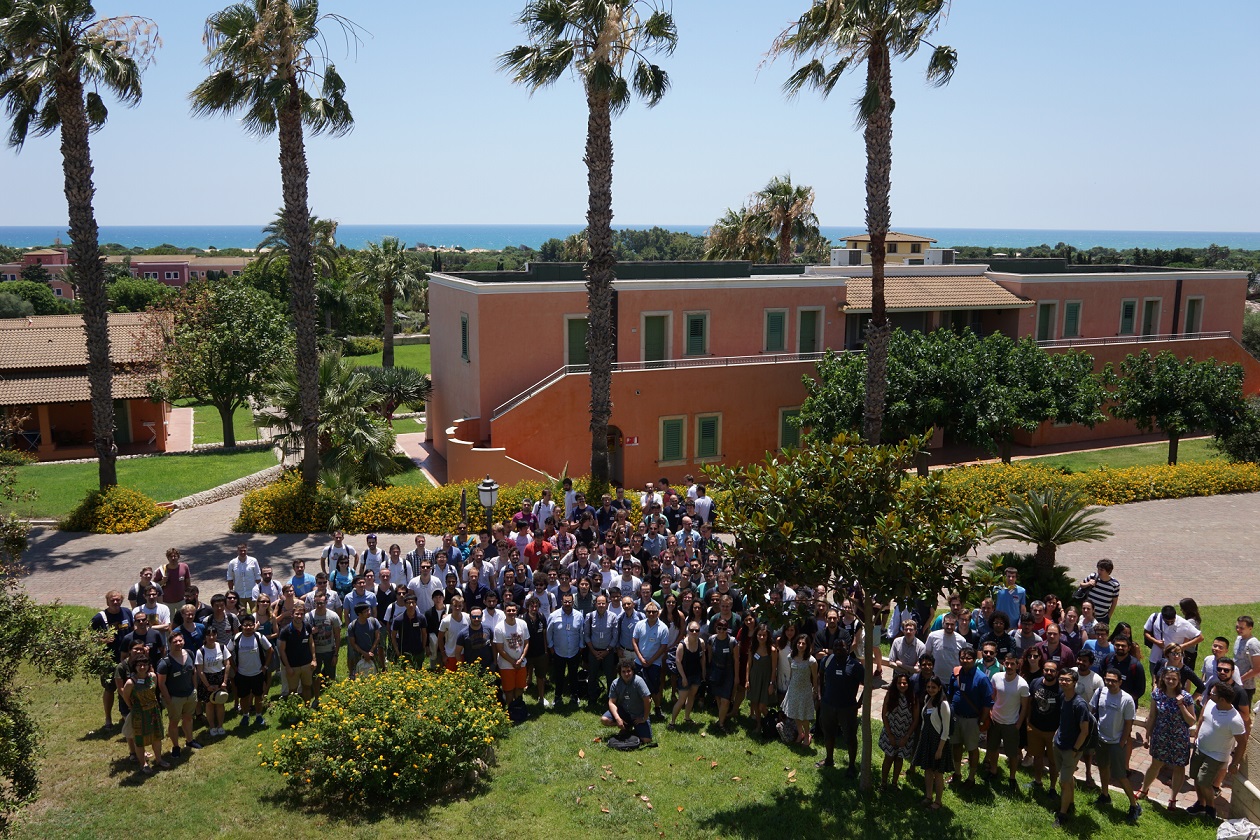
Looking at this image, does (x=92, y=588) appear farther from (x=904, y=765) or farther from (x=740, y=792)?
(x=904, y=765)

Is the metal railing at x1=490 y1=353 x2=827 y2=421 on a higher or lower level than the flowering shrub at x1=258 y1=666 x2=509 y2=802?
higher

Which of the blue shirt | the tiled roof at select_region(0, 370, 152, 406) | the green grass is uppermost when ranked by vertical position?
the tiled roof at select_region(0, 370, 152, 406)

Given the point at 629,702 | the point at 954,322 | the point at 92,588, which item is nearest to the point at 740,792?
the point at 629,702

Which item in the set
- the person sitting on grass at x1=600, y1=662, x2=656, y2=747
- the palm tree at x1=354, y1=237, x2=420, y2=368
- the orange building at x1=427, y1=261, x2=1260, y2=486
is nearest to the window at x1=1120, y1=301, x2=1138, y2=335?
the orange building at x1=427, y1=261, x2=1260, y2=486

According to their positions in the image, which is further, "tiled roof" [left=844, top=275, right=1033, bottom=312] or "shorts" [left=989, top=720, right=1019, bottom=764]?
"tiled roof" [left=844, top=275, right=1033, bottom=312]

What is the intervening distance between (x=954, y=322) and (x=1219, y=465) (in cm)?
975

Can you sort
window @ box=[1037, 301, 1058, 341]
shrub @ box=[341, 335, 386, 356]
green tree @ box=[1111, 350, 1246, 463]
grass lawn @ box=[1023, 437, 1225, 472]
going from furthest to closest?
1. shrub @ box=[341, 335, 386, 356]
2. window @ box=[1037, 301, 1058, 341]
3. grass lawn @ box=[1023, 437, 1225, 472]
4. green tree @ box=[1111, 350, 1246, 463]

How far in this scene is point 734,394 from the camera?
26734 mm

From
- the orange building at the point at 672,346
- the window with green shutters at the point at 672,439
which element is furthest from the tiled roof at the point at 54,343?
the window with green shutters at the point at 672,439

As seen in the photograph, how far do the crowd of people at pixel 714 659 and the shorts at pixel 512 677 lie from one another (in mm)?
18

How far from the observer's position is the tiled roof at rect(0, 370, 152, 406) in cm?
3041

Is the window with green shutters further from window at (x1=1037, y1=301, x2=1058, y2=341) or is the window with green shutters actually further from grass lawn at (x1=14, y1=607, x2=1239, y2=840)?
grass lawn at (x1=14, y1=607, x2=1239, y2=840)

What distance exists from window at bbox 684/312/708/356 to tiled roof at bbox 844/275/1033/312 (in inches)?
184

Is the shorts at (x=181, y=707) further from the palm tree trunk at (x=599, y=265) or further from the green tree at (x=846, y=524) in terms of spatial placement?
the palm tree trunk at (x=599, y=265)
